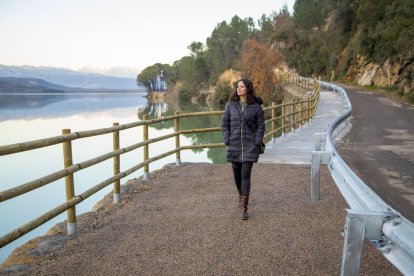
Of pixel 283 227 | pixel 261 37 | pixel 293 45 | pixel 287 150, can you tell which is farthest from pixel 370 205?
pixel 261 37

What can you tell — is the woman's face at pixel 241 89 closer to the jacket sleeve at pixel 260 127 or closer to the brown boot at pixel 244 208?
the jacket sleeve at pixel 260 127

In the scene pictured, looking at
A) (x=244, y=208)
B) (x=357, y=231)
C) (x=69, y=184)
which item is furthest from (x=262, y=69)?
(x=357, y=231)

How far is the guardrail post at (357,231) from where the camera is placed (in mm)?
2363

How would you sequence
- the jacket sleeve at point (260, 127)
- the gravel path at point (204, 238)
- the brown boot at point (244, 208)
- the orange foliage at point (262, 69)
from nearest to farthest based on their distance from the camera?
the gravel path at point (204, 238) → the brown boot at point (244, 208) → the jacket sleeve at point (260, 127) → the orange foliage at point (262, 69)

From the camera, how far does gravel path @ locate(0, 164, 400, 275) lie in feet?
12.6

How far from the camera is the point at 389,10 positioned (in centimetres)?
3684

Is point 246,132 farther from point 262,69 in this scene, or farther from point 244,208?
point 262,69

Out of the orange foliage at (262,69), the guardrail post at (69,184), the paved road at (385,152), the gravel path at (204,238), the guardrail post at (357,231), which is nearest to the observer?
the guardrail post at (357,231)

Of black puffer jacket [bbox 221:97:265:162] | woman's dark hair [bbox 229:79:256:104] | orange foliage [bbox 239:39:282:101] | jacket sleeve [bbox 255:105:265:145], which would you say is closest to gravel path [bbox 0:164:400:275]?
black puffer jacket [bbox 221:97:265:162]

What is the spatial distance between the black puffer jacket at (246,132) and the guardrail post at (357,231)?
290cm

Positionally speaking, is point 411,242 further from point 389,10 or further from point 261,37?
point 261,37

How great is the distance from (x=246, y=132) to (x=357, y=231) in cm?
306

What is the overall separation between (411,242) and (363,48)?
42.8m

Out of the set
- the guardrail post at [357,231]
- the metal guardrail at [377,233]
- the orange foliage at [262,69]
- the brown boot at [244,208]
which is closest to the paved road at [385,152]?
the brown boot at [244,208]
